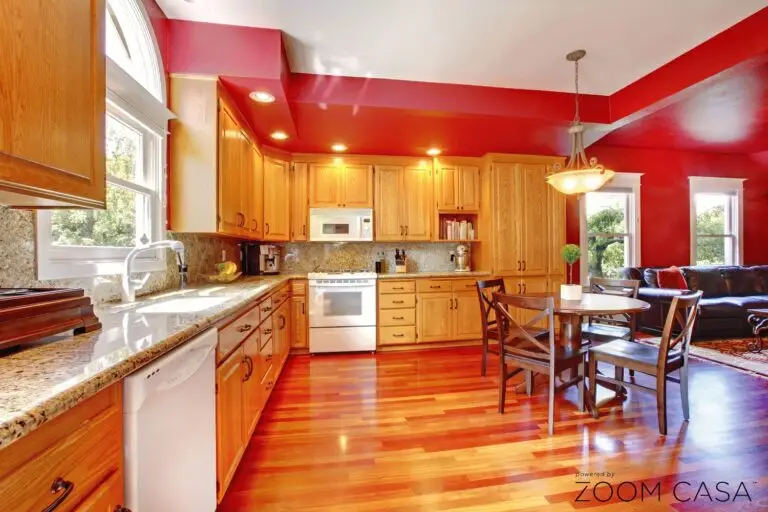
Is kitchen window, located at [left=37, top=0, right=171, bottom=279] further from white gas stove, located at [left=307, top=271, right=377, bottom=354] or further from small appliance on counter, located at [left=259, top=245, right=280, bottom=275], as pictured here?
white gas stove, located at [left=307, top=271, right=377, bottom=354]

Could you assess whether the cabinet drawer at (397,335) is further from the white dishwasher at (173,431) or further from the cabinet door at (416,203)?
the white dishwasher at (173,431)

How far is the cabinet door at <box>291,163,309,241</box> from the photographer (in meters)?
4.04

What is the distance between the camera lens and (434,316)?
3973 mm

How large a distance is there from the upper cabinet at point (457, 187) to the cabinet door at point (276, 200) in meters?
1.89

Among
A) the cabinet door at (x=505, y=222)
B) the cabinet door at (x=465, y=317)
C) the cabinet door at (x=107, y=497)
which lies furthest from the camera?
the cabinet door at (x=505, y=222)

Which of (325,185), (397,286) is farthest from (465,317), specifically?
(325,185)

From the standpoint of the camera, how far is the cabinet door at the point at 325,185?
407cm

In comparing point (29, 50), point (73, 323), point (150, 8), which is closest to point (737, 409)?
point (73, 323)

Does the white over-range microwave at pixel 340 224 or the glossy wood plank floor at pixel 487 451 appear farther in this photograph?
the white over-range microwave at pixel 340 224

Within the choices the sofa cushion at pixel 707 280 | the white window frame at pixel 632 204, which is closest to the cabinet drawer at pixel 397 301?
the white window frame at pixel 632 204

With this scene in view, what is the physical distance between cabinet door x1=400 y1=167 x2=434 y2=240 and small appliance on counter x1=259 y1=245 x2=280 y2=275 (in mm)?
1637

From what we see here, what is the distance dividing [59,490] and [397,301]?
3.37 m

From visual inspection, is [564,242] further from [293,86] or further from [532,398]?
[293,86]

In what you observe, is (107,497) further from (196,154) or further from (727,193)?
(727,193)
